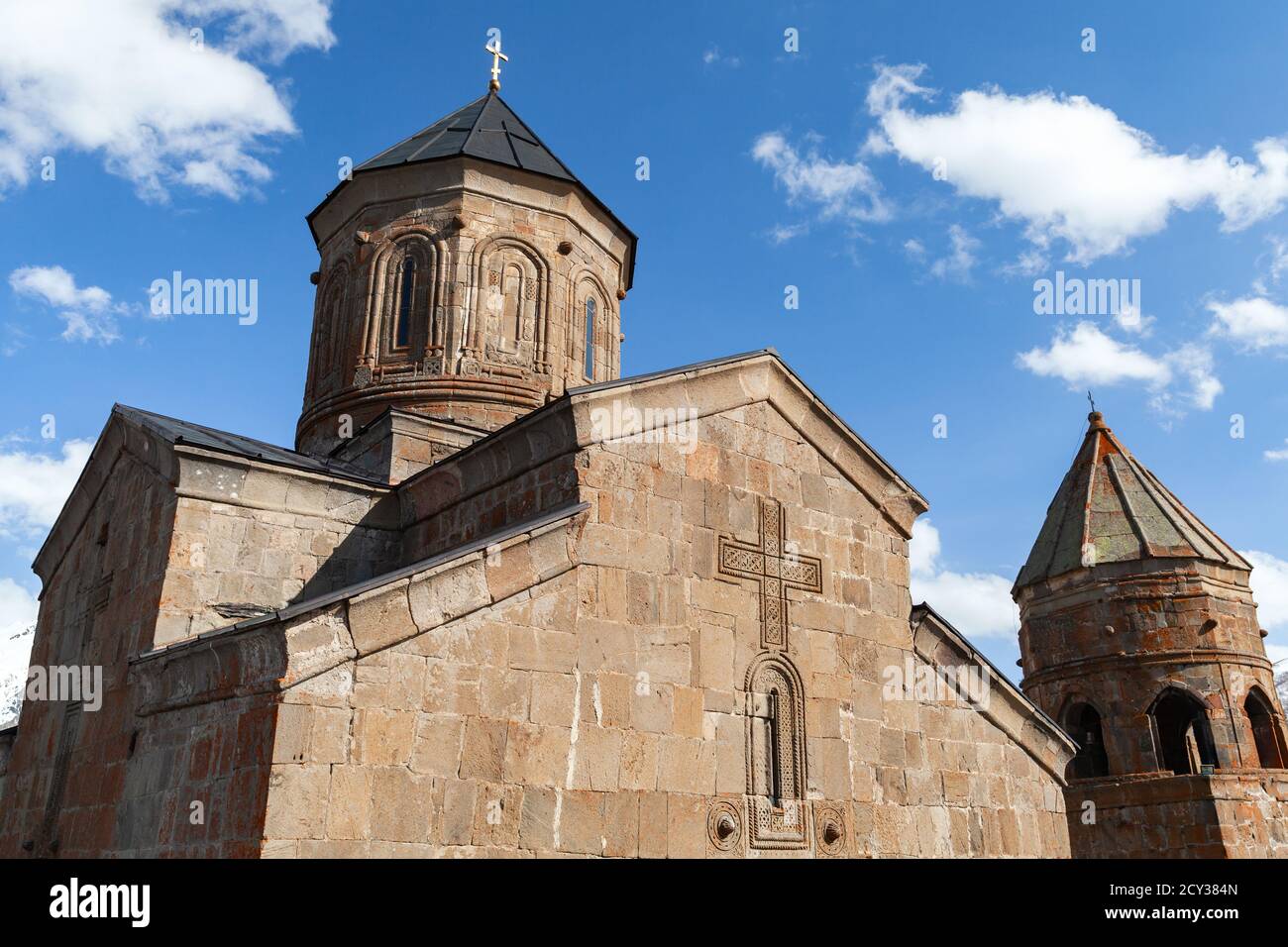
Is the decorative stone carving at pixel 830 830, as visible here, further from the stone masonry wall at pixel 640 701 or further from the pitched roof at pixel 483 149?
the pitched roof at pixel 483 149

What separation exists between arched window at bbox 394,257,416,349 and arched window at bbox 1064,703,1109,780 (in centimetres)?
984

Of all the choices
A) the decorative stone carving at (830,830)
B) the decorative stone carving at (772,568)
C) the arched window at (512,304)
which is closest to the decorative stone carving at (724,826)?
the decorative stone carving at (830,830)

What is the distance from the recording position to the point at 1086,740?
13164mm

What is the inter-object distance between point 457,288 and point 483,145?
2.13 meters

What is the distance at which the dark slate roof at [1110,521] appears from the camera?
13.2 meters

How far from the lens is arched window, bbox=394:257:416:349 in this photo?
35.0ft

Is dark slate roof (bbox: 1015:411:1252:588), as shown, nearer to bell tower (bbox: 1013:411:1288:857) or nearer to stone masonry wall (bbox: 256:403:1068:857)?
bell tower (bbox: 1013:411:1288:857)

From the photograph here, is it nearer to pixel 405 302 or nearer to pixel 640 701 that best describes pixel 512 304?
pixel 405 302

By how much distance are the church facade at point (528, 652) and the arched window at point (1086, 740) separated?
5.45m

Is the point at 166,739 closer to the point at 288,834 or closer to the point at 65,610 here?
the point at 288,834

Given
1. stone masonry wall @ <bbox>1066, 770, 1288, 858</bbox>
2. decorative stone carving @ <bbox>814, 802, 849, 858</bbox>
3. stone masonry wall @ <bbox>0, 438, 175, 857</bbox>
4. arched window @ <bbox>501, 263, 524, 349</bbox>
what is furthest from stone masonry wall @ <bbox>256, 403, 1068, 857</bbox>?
stone masonry wall @ <bbox>1066, 770, 1288, 858</bbox>
